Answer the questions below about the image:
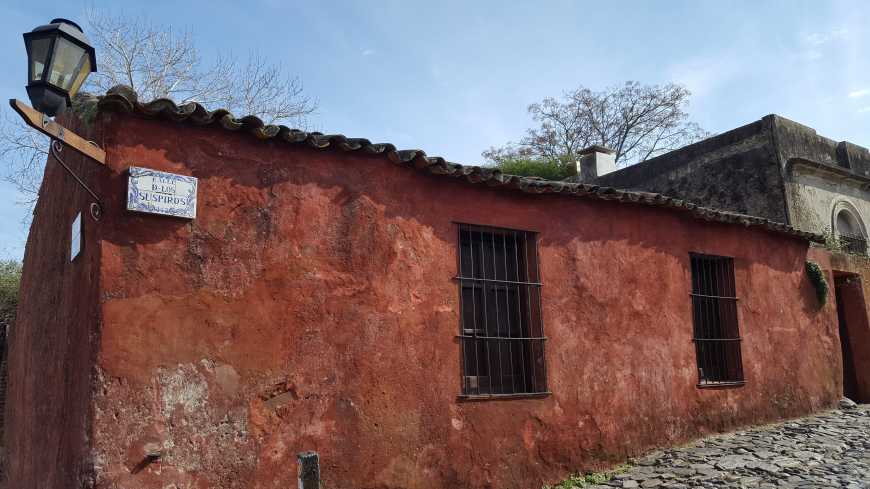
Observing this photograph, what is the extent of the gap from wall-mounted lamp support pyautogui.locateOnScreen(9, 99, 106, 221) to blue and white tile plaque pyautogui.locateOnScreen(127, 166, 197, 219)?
0.22m

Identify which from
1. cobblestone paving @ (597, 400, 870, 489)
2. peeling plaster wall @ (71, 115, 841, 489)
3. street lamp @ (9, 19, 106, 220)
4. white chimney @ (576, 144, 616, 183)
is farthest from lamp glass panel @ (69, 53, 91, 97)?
white chimney @ (576, 144, 616, 183)

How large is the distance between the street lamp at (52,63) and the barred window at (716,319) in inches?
280

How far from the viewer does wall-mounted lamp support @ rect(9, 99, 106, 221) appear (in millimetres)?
4027

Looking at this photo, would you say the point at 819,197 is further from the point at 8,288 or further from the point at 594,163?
the point at 8,288

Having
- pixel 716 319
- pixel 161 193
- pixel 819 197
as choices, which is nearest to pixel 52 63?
pixel 161 193

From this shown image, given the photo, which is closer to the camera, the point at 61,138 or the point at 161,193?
the point at 61,138

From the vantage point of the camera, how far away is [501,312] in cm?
680

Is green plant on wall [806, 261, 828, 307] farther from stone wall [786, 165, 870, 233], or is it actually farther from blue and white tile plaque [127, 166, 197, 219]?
blue and white tile plaque [127, 166, 197, 219]

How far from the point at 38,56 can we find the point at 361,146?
7.98ft

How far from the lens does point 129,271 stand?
4734mm

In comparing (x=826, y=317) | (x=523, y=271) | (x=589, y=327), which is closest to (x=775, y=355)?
(x=826, y=317)

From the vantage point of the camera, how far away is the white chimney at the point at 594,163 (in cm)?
1642

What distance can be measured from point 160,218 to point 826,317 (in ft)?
31.9

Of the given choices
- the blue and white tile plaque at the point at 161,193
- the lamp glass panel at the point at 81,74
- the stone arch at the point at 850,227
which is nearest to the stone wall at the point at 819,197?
the stone arch at the point at 850,227
